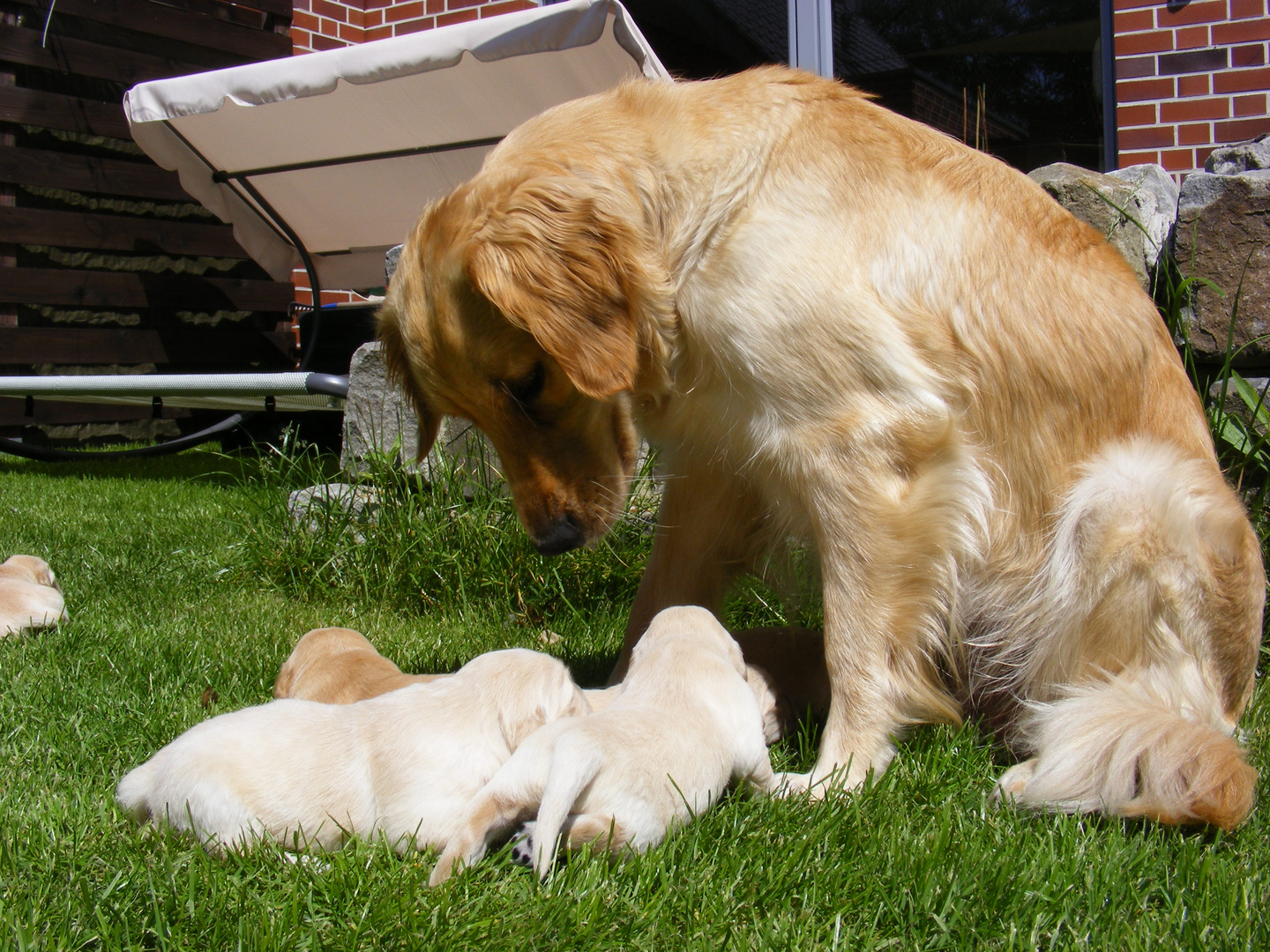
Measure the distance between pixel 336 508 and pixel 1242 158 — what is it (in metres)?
3.79

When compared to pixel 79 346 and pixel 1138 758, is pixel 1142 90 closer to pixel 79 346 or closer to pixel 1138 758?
pixel 1138 758

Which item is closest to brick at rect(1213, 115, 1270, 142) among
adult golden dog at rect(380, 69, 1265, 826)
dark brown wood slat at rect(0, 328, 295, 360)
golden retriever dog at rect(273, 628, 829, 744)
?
adult golden dog at rect(380, 69, 1265, 826)

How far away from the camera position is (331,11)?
8.67m

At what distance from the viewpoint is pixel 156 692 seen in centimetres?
258

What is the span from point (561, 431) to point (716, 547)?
2.12ft

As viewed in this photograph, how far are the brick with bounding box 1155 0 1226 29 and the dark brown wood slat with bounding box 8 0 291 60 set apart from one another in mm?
6646

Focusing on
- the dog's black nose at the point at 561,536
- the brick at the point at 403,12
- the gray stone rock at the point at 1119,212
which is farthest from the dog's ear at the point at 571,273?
the brick at the point at 403,12

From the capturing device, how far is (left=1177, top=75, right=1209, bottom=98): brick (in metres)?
5.49

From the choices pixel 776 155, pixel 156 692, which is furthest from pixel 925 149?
pixel 156 692

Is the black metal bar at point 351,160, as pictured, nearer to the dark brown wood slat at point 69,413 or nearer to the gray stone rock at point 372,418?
the gray stone rock at point 372,418

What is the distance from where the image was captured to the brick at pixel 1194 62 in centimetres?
545

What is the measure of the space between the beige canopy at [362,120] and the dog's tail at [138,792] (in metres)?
3.33

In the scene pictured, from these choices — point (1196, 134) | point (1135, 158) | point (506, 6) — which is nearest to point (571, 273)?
point (1135, 158)

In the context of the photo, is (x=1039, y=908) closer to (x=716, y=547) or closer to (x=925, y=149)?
(x=716, y=547)
